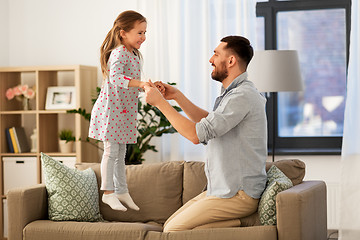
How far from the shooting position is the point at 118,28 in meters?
3.21

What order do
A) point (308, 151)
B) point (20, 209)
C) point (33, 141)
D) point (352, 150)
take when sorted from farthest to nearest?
point (33, 141)
point (308, 151)
point (352, 150)
point (20, 209)

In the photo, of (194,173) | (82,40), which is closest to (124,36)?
(194,173)

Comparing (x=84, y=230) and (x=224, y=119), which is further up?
(x=224, y=119)

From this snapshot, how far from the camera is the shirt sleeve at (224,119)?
2973mm

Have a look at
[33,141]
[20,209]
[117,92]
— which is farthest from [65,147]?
[117,92]

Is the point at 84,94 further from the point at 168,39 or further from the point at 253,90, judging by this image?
the point at 253,90

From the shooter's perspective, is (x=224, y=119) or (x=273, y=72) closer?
(x=224, y=119)

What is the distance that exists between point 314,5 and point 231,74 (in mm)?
2235

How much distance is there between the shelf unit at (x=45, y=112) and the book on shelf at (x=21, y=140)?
9 centimetres

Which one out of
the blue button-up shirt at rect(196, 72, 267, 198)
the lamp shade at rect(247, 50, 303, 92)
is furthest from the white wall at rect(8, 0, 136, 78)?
the blue button-up shirt at rect(196, 72, 267, 198)

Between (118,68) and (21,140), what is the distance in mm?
2402

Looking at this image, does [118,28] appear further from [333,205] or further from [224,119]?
[333,205]

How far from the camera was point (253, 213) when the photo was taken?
10.5 ft

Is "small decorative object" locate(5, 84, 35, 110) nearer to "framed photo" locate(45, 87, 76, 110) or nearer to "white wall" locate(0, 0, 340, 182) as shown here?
"framed photo" locate(45, 87, 76, 110)
